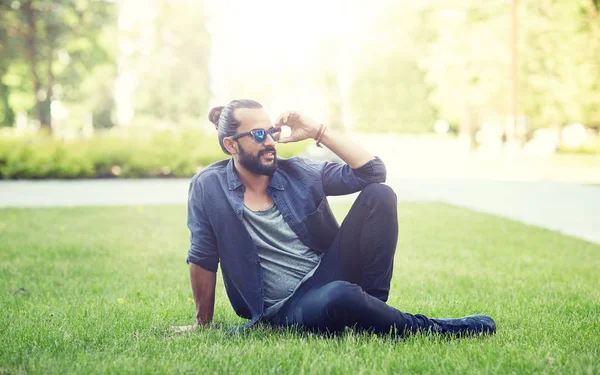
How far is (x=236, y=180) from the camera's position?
14.4 feet

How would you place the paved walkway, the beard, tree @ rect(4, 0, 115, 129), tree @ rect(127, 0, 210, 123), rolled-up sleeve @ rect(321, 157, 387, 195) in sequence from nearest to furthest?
the beard, rolled-up sleeve @ rect(321, 157, 387, 195), the paved walkway, tree @ rect(4, 0, 115, 129), tree @ rect(127, 0, 210, 123)

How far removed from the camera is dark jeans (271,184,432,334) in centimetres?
409

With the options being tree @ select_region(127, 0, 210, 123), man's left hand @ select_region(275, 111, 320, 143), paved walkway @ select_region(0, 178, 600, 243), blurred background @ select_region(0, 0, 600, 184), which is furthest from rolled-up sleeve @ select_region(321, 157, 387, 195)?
tree @ select_region(127, 0, 210, 123)

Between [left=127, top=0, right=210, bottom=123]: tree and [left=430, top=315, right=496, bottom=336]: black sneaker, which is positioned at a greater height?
[left=127, top=0, right=210, bottom=123]: tree

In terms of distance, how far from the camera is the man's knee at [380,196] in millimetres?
4297

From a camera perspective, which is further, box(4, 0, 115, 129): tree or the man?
box(4, 0, 115, 129): tree

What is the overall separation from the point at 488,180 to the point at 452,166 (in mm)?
6788

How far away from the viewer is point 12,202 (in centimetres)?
1532

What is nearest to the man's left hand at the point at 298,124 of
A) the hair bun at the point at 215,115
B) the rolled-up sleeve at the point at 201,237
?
the hair bun at the point at 215,115

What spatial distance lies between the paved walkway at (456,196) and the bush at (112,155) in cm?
70

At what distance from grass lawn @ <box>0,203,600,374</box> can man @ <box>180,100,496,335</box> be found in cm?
23

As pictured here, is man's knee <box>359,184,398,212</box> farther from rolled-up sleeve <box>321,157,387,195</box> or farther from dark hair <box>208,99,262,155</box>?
dark hair <box>208,99,262,155</box>

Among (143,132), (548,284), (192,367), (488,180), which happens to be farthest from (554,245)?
A: (143,132)

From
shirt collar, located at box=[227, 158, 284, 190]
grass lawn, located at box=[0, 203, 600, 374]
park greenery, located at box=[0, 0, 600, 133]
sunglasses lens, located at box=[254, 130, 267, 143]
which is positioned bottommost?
grass lawn, located at box=[0, 203, 600, 374]
